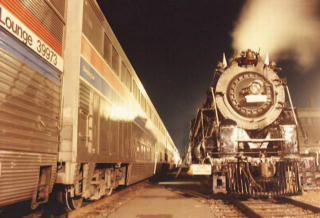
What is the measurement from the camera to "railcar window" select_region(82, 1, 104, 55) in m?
5.56

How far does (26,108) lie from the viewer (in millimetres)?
3830

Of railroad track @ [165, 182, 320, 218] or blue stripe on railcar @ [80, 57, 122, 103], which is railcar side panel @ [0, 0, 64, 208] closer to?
blue stripe on railcar @ [80, 57, 122, 103]

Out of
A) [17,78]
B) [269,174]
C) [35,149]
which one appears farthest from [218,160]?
[17,78]

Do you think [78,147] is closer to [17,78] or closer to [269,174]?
[17,78]

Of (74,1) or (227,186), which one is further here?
(227,186)

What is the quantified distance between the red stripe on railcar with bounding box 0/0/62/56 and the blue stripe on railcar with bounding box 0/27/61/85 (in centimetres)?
31

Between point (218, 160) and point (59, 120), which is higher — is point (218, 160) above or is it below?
below

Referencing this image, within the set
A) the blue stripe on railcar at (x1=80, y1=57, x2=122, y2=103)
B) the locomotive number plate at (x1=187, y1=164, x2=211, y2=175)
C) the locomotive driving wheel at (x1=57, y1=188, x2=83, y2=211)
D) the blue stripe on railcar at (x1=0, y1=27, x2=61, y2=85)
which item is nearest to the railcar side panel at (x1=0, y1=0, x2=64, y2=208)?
the blue stripe on railcar at (x1=0, y1=27, x2=61, y2=85)

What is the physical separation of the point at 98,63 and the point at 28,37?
92.4 inches

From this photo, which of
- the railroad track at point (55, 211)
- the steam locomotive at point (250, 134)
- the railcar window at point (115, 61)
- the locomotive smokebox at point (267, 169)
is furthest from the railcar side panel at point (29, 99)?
the locomotive smokebox at point (267, 169)

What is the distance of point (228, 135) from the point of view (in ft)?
25.5

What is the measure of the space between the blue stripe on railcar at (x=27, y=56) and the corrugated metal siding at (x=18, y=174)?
114 centimetres

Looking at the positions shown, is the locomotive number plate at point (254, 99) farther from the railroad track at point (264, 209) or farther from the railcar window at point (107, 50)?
the railcar window at point (107, 50)

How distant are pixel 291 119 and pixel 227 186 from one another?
8.35 feet
